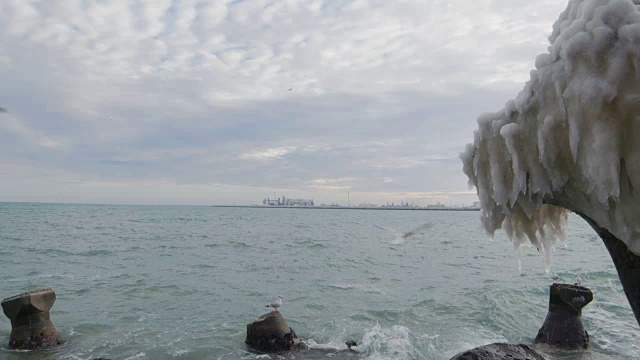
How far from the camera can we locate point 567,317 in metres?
11.3

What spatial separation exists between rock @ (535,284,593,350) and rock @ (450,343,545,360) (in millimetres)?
5204

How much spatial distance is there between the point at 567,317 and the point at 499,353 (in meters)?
6.47

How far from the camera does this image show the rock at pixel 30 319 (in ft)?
36.3

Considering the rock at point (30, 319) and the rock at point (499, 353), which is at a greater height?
the rock at point (499, 353)

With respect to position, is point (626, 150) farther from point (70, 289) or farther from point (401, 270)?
point (401, 270)

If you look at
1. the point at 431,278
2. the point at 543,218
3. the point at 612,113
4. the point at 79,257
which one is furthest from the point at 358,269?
the point at 612,113

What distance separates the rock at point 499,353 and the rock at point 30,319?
11030mm

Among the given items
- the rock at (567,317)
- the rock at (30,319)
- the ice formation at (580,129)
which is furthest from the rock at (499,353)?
the rock at (30,319)

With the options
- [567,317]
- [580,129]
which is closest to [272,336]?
[567,317]

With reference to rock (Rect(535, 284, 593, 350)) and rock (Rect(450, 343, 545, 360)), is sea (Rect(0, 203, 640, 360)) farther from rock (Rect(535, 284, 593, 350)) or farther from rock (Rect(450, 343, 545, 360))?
rock (Rect(450, 343, 545, 360))

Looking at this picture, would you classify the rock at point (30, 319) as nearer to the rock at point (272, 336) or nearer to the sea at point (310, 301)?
the sea at point (310, 301)

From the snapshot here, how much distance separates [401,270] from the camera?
2672 centimetres

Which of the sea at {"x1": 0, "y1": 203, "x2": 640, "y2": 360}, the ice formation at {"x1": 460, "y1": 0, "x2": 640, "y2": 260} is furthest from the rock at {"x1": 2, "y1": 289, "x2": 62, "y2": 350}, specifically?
the ice formation at {"x1": 460, "y1": 0, "x2": 640, "y2": 260}

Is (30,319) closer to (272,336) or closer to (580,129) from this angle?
(272,336)
